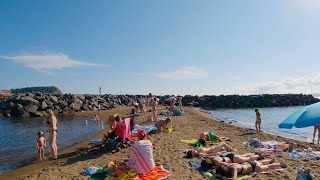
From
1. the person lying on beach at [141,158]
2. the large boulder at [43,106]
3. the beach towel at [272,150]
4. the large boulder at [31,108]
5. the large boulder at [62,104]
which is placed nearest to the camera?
the person lying on beach at [141,158]

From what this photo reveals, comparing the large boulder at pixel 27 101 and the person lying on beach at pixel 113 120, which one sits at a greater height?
the large boulder at pixel 27 101

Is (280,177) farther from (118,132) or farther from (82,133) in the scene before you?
(82,133)

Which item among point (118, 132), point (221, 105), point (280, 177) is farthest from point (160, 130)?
point (221, 105)

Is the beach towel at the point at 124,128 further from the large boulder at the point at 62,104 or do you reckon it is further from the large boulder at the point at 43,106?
the large boulder at the point at 62,104

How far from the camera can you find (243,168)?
310 inches

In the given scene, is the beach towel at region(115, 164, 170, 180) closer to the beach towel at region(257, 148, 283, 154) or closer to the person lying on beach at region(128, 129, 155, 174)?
the person lying on beach at region(128, 129, 155, 174)

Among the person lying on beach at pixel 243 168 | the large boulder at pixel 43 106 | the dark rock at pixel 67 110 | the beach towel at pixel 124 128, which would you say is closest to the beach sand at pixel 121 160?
the person lying on beach at pixel 243 168

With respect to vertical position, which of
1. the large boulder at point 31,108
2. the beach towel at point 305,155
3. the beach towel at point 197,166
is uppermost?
the large boulder at point 31,108

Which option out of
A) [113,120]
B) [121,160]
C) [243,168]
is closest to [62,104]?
[113,120]

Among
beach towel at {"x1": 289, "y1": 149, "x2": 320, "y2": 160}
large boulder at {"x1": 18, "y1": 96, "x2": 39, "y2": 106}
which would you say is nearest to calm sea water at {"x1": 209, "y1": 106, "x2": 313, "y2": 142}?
beach towel at {"x1": 289, "y1": 149, "x2": 320, "y2": 160}

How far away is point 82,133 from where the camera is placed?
18.6m

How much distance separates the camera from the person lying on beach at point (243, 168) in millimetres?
7434

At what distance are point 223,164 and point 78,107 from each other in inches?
1199

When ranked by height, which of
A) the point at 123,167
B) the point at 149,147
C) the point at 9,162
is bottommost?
the point at 9,162
